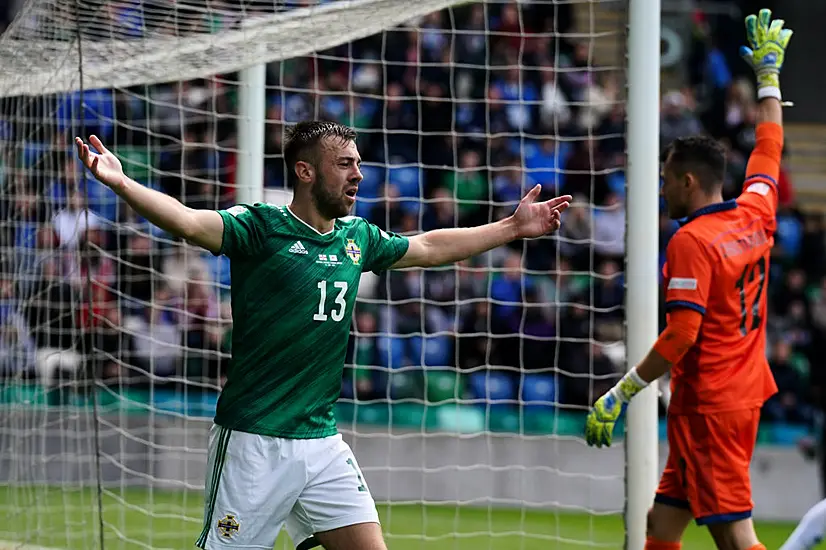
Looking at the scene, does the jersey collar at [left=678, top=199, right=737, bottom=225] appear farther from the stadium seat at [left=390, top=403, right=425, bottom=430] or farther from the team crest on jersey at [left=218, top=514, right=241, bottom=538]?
the stadium seat at [left=390, top=403, right=425, bottom=430]

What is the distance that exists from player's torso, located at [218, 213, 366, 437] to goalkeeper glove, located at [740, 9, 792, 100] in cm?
244

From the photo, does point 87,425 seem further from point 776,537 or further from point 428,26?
point 428,26

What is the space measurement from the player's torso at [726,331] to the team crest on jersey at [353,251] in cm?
136

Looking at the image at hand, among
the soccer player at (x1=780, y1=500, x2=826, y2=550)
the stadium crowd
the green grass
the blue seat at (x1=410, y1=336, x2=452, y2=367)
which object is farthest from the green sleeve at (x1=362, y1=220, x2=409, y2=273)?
the blue seat at (x1=410, y1=336, x2=452, y2=367)

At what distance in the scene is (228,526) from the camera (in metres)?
4.23

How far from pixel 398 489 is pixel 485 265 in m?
2.47

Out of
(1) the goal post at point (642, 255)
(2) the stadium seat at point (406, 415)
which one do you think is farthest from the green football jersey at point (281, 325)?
(2) the stadium seat at point (406, 415)

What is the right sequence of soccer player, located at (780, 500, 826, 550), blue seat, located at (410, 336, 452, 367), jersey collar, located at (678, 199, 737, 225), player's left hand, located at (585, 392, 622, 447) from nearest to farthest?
soccer player, located at (780, 500, 826, 550)
jersey collar, located at (678, 199, 737, 225)
player's left hand, located at (585, 392, 622, 447)
blue seat, located at (410, 336, 452, 367)

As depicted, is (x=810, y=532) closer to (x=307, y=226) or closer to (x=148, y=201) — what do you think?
(x=307, y=226)

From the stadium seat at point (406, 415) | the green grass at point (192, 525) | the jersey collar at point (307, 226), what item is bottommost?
the green grass at point (192, 525)

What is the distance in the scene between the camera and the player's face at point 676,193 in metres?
5.19

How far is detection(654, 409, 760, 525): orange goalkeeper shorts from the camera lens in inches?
197

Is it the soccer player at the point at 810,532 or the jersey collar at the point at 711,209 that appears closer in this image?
the soccer player at the point at 810,532

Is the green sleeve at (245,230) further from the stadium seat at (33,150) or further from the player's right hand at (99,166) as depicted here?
the stadium seat at (33,150)
